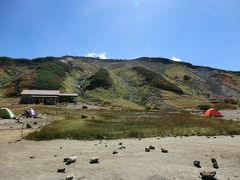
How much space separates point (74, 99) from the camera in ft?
515

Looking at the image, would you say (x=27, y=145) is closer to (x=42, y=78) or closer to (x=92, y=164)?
(x=92, y=164)

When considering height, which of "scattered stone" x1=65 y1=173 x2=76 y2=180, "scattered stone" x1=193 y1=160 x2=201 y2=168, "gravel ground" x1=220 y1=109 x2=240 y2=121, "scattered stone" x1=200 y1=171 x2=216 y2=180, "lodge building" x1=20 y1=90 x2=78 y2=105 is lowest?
"scattered stone" x1=65 y1=173 x2=76 y2=180

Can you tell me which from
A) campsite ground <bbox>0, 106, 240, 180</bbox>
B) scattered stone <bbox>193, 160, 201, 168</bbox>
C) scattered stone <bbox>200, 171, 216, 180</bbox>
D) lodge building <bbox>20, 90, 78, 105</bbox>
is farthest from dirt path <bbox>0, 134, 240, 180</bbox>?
lodge building <bbox>20, 90, 78, 105</bbox>

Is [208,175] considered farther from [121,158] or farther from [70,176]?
[70,176]

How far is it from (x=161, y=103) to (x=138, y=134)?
121m

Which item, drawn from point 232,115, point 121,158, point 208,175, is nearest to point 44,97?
point 232,115

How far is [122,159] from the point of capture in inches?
1128

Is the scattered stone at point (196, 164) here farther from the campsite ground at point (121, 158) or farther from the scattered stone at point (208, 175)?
the scattered stone at point (208, 175)

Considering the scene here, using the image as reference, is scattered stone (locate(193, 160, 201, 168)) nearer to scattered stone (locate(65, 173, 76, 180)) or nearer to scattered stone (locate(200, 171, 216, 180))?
scattered stone (locate(200, 171, 216, 180))

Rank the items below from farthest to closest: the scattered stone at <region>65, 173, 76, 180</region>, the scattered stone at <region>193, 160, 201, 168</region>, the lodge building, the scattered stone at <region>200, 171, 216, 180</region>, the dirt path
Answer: the lodge building < the scattered stone at <region>193, 160, 201, 168</region> < the dirt path < the scattered stone at <region>200, 171, 216, 180</region> < the scattered stone at <region>65, 173, 76, 180</region>

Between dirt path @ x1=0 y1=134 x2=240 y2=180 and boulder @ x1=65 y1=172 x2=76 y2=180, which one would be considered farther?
dirt path @ x1=0 y1=134 x2=240 y2=180

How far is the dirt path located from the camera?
24203 mm

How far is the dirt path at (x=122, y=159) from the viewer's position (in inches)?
953

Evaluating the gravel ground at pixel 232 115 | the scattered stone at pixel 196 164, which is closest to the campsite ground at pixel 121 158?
the scattered stone at pixel 196 164
